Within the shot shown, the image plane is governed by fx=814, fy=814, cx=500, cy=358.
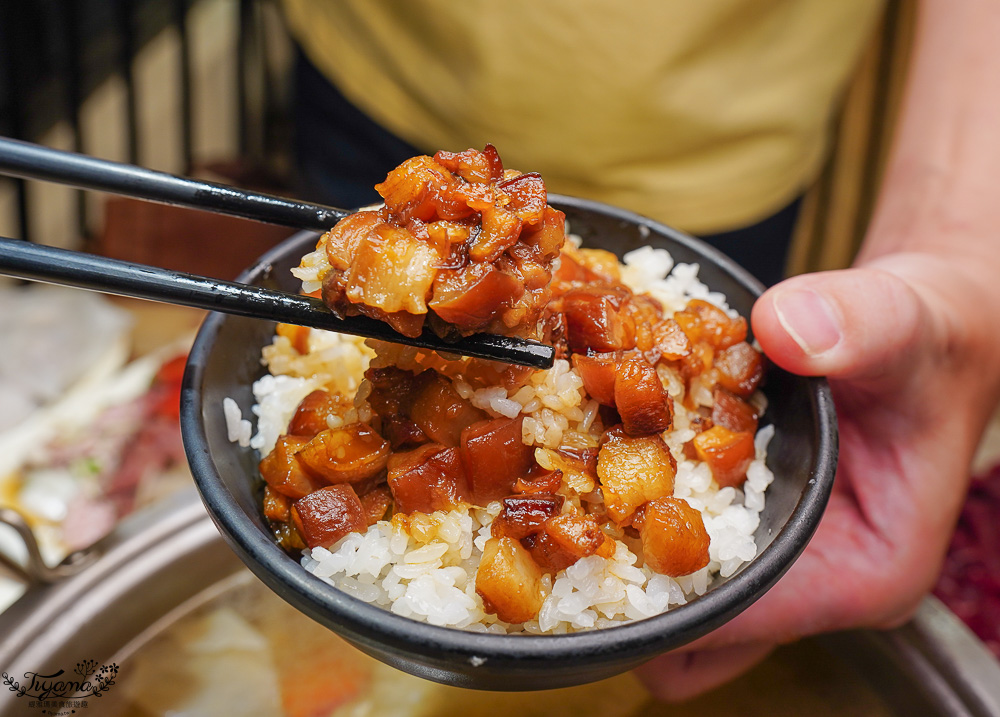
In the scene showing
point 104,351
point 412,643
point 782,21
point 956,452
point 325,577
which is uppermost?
point 782,21

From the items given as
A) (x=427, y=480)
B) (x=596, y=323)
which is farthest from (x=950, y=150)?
(x=427, y=480)

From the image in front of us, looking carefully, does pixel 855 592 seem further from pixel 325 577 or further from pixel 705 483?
pixel 325 577

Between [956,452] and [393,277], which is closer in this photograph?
[393,277]

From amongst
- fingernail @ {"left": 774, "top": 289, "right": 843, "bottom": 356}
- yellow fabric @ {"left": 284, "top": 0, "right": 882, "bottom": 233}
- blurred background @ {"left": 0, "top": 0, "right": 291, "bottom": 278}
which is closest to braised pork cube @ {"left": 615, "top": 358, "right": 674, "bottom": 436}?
fingernail @ {"left": 774, "top": 289, "right": 843, "bottom": 356}

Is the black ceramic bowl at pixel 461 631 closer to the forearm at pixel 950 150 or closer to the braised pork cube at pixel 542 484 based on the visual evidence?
the braised pork cube at pixel 542 484

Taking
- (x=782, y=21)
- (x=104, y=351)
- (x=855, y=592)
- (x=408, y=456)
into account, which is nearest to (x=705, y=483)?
(x=408, y=456)

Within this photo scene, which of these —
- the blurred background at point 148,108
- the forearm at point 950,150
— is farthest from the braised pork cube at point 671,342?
the blurred background at point 148,108
